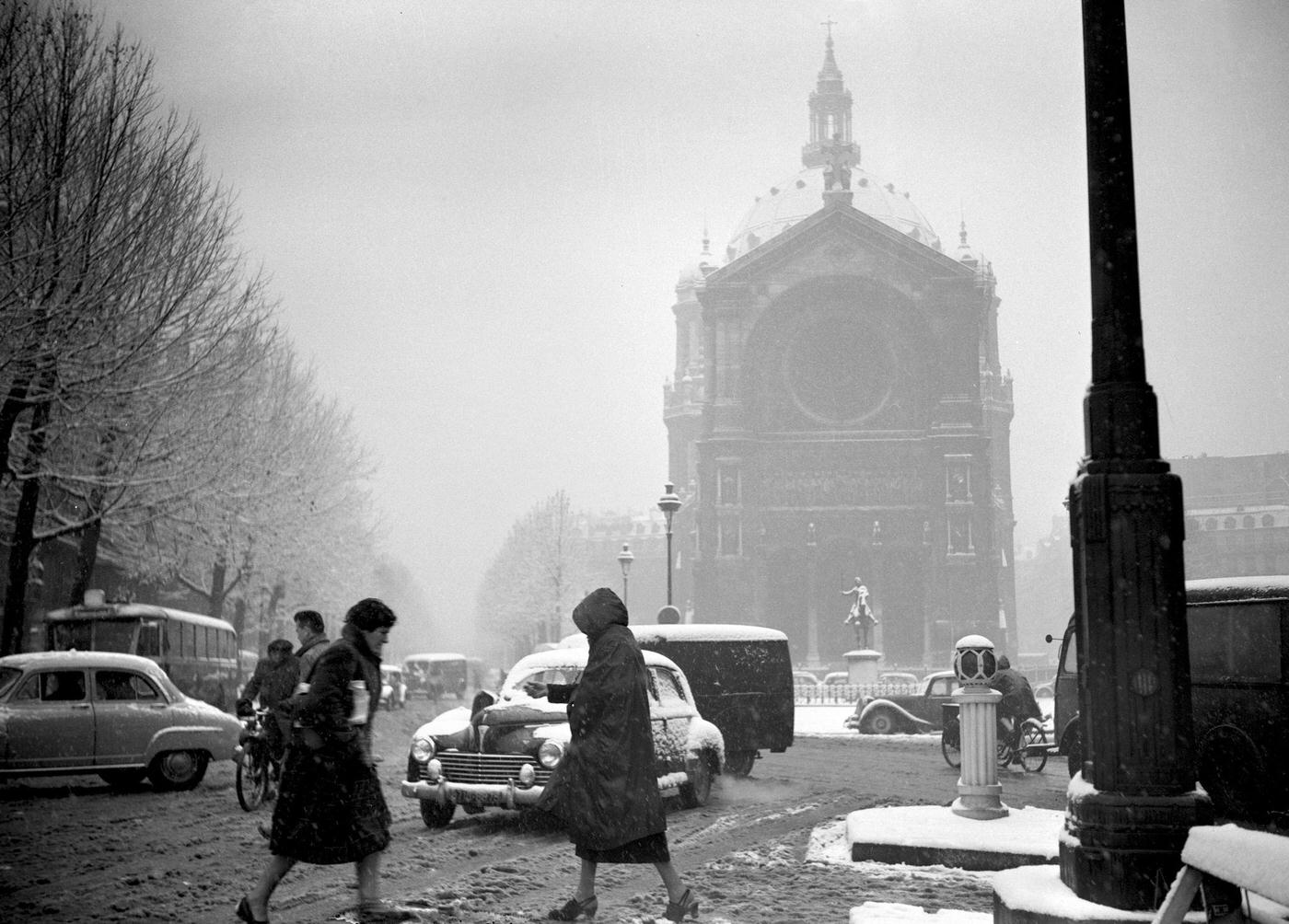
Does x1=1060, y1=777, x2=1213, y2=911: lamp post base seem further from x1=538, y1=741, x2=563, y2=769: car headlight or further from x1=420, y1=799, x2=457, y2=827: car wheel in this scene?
x1=420, y1=799, x2=457, y2=827: car wheel

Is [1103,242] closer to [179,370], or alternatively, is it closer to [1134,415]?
[1134,415]

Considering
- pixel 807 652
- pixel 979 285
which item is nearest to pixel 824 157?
pixel 979 285

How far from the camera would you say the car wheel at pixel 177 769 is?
A: 52.6 feet

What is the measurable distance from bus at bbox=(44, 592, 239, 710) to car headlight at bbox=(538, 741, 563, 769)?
56.6 ft

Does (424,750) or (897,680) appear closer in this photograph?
(424,750)

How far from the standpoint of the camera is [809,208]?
312 feet

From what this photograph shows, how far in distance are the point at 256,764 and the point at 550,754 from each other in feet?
13.8

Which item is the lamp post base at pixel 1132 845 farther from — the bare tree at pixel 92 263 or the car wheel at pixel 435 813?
the bare tree at pixel 92 263

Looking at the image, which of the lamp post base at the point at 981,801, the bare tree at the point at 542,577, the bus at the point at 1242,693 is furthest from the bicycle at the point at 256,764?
the bare tree at the point at 542,577

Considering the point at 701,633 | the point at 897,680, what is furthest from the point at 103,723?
the point at 897,680

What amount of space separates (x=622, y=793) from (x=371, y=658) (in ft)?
5.27

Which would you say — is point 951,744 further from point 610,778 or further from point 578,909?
point 610,778

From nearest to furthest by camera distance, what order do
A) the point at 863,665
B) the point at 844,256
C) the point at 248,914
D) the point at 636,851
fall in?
the point at 248,914 < the point at 636,851 < the point at 863,665 < the point at 844,256

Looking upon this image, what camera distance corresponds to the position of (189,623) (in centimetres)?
2905
